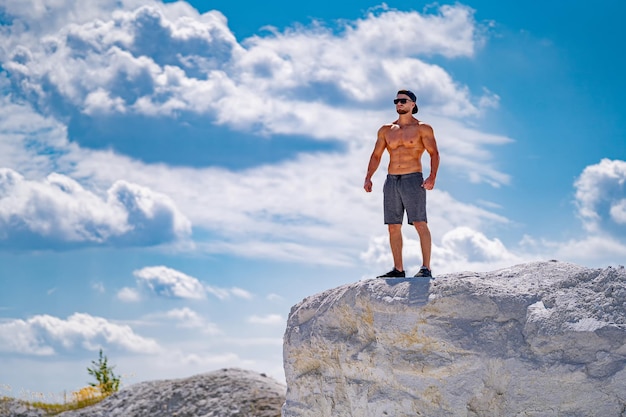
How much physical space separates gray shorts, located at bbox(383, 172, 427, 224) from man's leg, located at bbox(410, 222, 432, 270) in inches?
2.8

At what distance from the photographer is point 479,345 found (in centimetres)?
772

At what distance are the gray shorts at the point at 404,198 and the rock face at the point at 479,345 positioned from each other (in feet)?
3.37

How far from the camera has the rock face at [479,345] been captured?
757 centimetres

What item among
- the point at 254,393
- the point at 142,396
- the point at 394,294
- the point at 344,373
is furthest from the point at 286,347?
the point at 142,396

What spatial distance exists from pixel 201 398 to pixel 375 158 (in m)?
7.18

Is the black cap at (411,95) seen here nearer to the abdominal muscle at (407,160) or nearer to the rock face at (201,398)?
the abdominal muscle at (407,160)

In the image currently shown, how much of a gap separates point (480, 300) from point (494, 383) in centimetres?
81

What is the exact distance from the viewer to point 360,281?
8703mm

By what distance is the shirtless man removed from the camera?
30.0ft

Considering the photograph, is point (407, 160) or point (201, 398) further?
point (201, 398)

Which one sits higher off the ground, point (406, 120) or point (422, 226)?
point (406, 120)

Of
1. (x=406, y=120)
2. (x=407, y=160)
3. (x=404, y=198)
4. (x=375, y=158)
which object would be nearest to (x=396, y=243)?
(x=404, y=198)

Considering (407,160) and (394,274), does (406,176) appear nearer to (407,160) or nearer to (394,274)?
(407,160)

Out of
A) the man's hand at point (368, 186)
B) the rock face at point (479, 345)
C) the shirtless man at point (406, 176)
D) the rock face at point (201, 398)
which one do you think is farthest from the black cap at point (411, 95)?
the rock face at point (201, 398)
